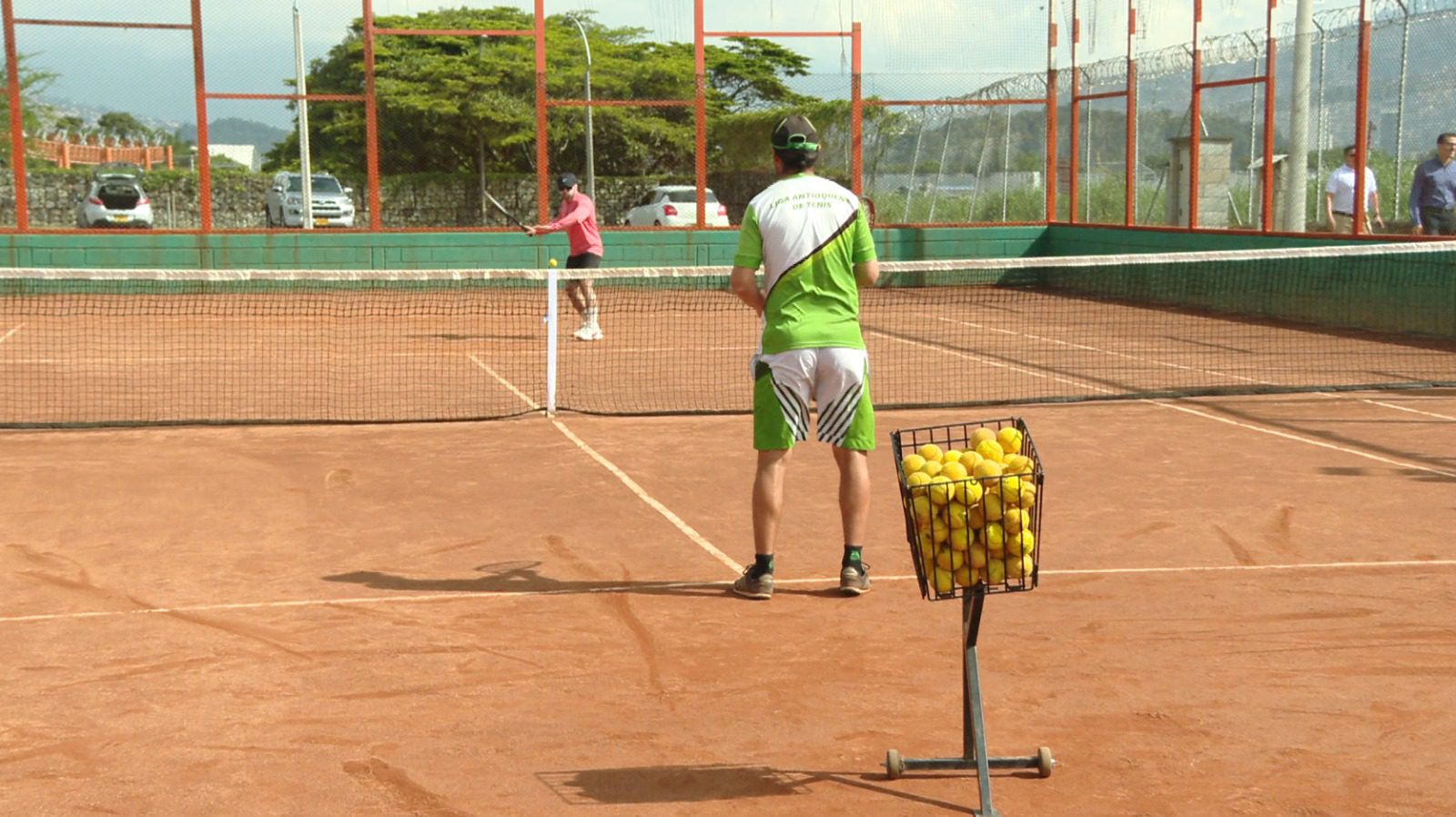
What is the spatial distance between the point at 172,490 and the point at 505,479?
5.73 feet

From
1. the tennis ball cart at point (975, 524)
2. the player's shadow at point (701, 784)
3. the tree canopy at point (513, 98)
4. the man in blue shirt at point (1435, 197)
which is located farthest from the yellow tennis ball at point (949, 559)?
the tree canopy at point (513, 98)

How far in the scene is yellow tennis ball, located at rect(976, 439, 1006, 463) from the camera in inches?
170

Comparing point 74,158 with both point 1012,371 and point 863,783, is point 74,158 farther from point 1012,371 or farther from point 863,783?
point 863,783

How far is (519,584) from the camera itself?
6.79 meters

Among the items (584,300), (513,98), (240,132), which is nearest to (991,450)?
(584,300)

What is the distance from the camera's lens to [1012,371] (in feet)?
47.1

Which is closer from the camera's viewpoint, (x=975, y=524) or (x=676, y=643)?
(x=975, y=524)

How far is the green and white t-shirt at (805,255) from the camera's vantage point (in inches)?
248

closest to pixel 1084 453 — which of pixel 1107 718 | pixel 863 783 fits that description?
pixel 1107 718

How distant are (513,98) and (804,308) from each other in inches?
1308

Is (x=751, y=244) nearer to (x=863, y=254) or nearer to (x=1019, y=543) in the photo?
(x=863, y=254)

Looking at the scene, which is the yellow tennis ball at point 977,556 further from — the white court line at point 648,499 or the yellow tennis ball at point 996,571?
the white court line at point 648,499

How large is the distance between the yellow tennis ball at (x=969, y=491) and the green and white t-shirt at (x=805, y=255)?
212 centimetres

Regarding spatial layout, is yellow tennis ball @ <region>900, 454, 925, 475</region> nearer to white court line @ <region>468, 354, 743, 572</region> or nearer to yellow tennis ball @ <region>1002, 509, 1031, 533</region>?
yellow tennis ball @ <region>1002, 509, 1031, 533</region>
